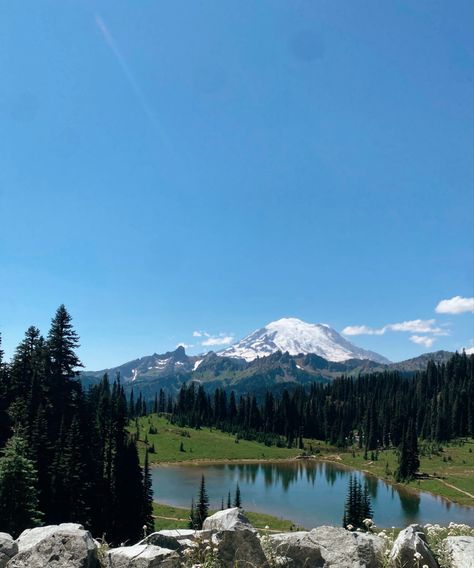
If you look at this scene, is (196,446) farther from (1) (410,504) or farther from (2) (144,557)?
(2) (144,557)

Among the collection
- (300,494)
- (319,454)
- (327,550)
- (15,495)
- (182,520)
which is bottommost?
(319,454)

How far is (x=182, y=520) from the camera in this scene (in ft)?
216

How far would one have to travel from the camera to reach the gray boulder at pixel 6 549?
25.7 feet

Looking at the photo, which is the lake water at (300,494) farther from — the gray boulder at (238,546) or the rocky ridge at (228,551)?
the gray boulder at (238,546)

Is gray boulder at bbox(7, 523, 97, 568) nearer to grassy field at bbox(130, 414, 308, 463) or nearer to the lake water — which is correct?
the lake water

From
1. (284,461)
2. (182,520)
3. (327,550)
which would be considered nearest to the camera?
(327,550)

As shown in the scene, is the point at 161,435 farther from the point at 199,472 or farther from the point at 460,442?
the point at 460,442

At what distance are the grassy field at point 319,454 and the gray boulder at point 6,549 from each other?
101m

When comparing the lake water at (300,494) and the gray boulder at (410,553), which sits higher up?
the gray boulder at (410,553)

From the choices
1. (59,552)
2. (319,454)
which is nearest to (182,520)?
(59,552)

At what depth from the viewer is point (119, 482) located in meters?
58.5

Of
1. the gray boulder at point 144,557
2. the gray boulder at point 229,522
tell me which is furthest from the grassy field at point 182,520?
the gray boulder at point 144,557

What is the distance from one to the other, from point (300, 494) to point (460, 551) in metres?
95.2

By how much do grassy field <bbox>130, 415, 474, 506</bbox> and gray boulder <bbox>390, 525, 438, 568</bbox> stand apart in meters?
97.7
